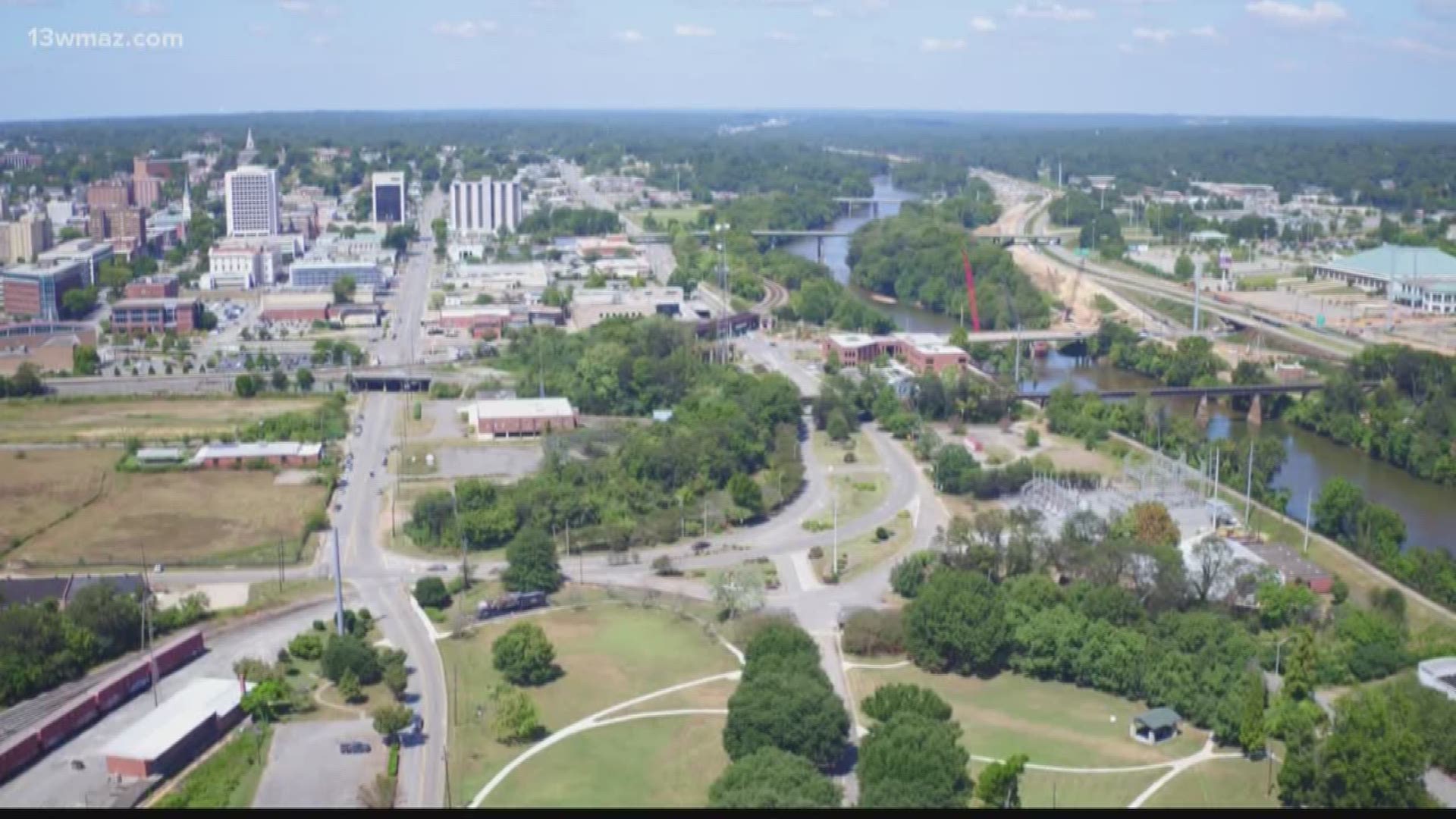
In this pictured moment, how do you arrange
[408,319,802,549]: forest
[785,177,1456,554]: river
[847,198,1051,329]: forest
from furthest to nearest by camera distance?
[847,198,1051,329]: forest
[785,177,1456,554]: river
[408,319,802,549]: forest

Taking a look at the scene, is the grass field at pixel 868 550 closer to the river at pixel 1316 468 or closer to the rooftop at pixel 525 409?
the river at pixel 1316 468

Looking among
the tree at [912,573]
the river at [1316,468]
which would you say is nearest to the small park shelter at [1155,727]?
the tree at [912,573]

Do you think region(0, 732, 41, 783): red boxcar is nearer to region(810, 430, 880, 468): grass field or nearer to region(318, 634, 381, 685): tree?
region(318, 634, 381, 685): tree

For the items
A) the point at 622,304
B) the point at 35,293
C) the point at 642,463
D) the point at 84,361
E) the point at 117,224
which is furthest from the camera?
the point at 117,224

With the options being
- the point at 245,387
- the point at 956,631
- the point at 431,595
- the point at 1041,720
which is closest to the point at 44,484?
the point at 245,387

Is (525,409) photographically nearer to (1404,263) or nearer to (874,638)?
(874,638)

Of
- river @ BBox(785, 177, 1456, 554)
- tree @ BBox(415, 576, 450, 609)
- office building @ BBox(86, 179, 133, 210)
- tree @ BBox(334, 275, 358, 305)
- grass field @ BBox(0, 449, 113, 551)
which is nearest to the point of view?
tree @ BBox(415, 576, 450, 609)

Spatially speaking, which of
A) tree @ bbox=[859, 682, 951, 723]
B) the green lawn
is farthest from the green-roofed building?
tree @ bbox=[859, 682, 951, 723]
